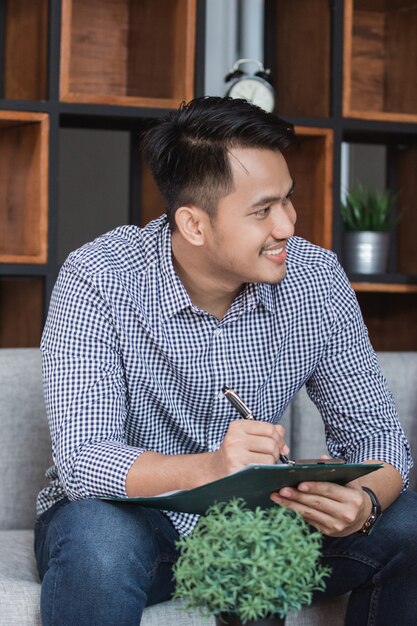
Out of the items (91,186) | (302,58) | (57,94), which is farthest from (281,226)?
(91,186)

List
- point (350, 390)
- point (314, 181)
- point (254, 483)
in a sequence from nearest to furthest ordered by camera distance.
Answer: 1. point (254, 483)
2. point (350, 390)
3. point (314, 181)

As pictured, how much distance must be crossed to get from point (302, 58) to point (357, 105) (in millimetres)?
310

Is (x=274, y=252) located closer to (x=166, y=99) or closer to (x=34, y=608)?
(x=34, y=608)

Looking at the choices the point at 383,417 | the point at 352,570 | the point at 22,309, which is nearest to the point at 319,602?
the point at 352,570

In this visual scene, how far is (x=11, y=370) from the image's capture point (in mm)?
2049

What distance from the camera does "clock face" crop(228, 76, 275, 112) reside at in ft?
8.92

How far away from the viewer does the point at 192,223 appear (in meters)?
1.77

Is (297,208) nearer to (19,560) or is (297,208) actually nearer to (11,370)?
(11,370)

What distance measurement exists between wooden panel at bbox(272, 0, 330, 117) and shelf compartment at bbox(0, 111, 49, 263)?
744 millimetres

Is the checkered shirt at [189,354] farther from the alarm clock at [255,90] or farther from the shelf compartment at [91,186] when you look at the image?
the shelf compartment at [91,186]

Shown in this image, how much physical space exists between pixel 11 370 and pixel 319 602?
0.78 meters

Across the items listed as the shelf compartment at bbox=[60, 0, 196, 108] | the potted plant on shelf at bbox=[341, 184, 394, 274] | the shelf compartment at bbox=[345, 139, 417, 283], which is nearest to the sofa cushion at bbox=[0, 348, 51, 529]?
the shelf compartment at bbox=[60, 0, 196, 108]

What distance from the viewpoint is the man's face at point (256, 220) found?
1688 mm

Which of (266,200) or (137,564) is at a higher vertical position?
(266,200)
